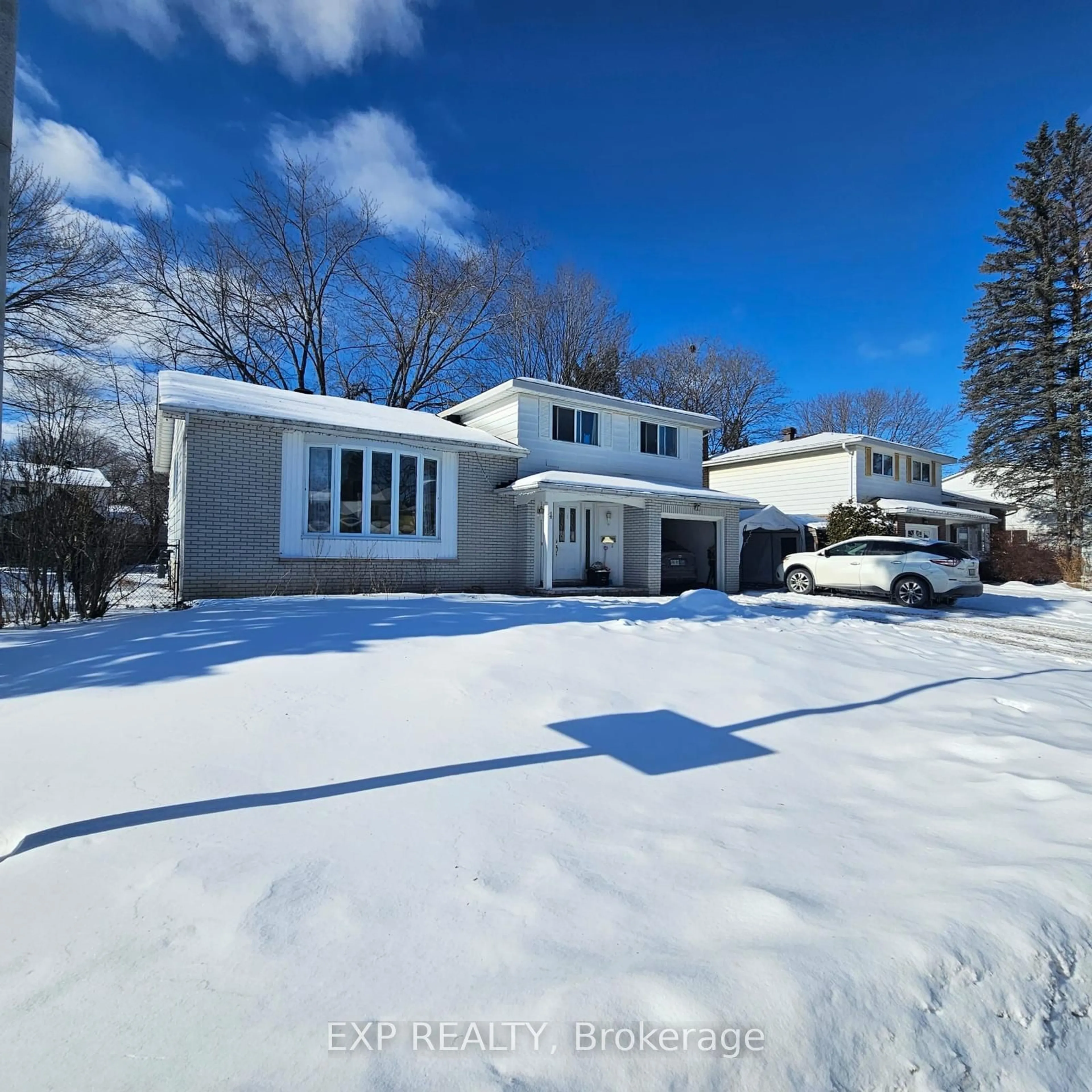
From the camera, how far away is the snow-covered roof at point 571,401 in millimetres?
15602

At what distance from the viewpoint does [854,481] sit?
23.4 m

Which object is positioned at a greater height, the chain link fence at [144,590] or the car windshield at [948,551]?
the car windshield at [948,551]

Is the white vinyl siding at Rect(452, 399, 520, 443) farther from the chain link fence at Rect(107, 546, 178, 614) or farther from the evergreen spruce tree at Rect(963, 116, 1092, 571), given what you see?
the evergreen spruce tree at Rect(963, 116, 1092, 571)

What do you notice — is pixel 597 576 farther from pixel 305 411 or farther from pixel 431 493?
pixel 305 411

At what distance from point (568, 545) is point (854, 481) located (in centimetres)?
1353

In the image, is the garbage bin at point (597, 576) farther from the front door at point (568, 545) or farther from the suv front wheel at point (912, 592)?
the suv front wheel at point (912, 592)

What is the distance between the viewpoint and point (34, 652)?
599 centimetres

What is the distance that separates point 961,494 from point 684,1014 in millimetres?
37463

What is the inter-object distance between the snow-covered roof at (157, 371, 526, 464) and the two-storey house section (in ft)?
3.68

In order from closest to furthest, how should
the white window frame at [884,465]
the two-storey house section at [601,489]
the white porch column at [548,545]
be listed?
the white porch column at [548,545], the two-storey house section at [601,489], the white window frame at [884,465]

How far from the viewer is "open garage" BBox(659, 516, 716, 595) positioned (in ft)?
60.4

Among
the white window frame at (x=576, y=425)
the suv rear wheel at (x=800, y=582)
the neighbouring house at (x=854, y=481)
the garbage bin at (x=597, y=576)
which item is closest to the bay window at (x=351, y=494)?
the white window frame at (x=576, y=425)

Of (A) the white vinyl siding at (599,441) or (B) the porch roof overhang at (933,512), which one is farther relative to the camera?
(B) the porch roof overhang at (933,512)

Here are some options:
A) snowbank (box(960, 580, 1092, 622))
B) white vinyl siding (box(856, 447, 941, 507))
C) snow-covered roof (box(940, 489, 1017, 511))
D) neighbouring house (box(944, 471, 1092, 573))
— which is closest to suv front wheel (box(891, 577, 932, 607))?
snowbank (box(960, 580, 1092, 622))
